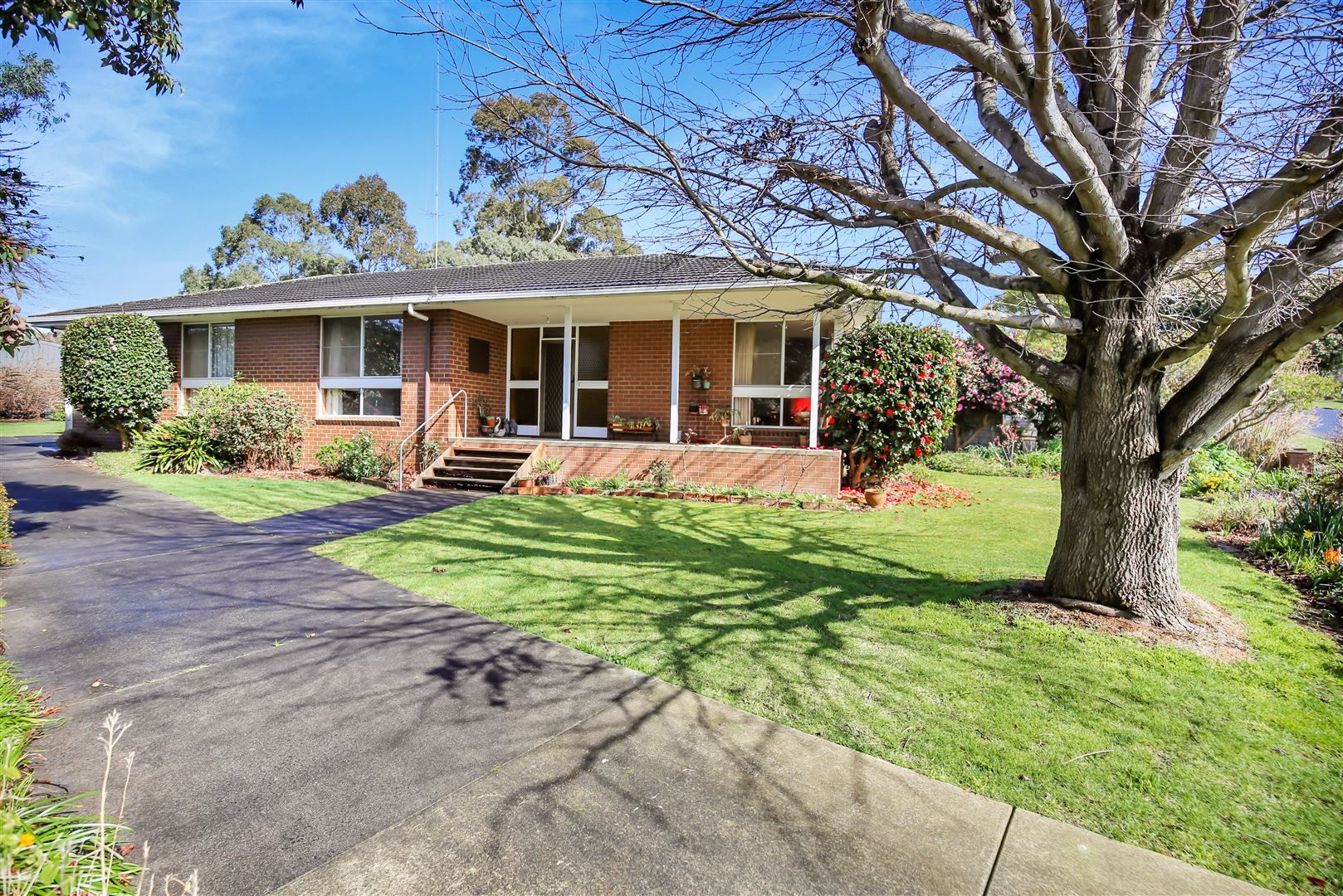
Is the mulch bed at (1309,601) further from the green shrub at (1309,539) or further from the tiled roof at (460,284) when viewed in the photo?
the tiled roof at (460,284)

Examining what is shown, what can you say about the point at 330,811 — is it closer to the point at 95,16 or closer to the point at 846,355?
the point at 95,16

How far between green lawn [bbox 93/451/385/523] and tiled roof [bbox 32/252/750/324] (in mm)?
4016

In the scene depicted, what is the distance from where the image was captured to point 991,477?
14.5 meters

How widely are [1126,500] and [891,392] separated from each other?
6.14 m

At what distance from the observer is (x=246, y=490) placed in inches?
416

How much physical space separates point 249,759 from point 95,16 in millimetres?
5960

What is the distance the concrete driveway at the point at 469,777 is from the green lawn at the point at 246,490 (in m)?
4.48

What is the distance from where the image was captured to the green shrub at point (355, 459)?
39.9 ft

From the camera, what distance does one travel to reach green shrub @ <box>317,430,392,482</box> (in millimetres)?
12172

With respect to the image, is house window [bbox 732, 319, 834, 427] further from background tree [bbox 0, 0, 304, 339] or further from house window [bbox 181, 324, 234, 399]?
house window [bbox 181, 324, 234, 399]

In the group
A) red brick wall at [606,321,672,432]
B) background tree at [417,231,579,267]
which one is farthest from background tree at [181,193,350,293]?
red brick wall at [606,321,672,432]

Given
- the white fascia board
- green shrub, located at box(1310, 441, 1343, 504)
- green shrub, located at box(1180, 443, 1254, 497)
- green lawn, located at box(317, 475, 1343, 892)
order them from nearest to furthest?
green lawn, located at box(317, 475, 1343, 892)
green shrub, located at box(1310, 441, 1343, 504)
the white fascia board
green shrub, located at box(1180, 443, 1254, 497)

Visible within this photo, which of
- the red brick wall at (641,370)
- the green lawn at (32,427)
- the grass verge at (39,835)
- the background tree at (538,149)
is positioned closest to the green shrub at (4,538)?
the grass verge at (39,835)

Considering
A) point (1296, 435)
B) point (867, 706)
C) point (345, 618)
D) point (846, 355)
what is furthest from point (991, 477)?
point (345, 618)
